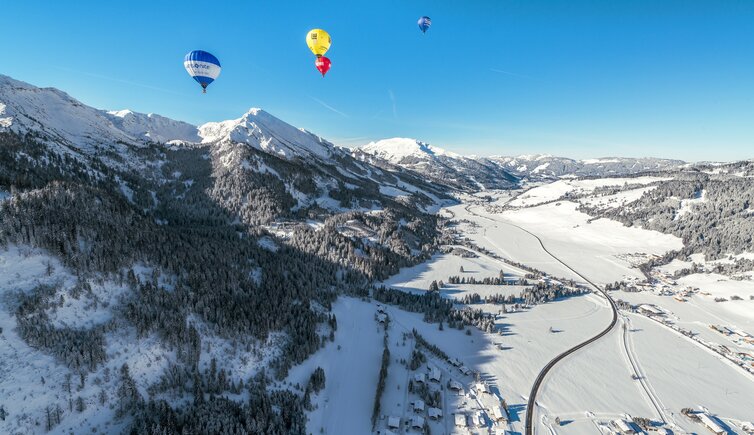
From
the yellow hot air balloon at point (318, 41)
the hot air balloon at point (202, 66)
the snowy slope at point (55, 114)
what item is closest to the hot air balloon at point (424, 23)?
the yellow hot air balloon at point (318, 41)

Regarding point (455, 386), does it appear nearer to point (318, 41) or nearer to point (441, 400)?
point (441, 400)

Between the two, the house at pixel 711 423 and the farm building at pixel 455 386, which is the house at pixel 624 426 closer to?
the house at pixel 711 423

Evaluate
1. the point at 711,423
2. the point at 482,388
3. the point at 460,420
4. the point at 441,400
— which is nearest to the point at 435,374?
the point at 441,400

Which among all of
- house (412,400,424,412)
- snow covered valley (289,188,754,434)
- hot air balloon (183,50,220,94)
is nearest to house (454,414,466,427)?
snow covered valley (289,188,754,434)

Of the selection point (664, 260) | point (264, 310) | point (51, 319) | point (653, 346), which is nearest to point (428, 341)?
point (264, 310)

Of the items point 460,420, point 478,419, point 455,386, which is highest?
point 455,386

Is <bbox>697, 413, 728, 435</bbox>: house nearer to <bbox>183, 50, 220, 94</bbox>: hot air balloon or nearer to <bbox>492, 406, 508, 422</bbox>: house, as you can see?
<bbox>492, 406, 508, 422</bbox>: house
